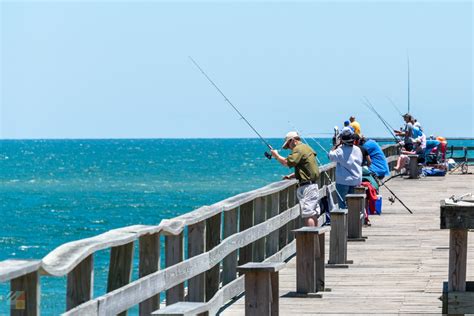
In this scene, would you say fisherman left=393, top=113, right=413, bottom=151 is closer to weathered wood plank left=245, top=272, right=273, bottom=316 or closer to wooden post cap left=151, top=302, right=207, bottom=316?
weathered wood plank left=245, top=272, right=273, bottom=316

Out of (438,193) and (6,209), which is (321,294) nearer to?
(438,193)

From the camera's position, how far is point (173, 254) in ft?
31.5

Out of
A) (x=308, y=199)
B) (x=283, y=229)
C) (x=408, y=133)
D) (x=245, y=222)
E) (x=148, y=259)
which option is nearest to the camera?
(x=148, y=259)

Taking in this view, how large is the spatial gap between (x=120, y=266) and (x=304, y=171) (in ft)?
21.6

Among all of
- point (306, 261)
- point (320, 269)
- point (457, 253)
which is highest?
point (457, 253)

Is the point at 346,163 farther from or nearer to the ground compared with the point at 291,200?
farther from the ground

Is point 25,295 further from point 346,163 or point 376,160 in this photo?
point 376,160

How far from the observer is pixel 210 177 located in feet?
326

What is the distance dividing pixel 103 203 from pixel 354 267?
5145cm

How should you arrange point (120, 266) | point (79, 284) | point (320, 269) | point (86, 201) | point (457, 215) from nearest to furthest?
point (79, 284)
point (120, 266)
point (457, 215)
point (320, 269)
point (86, 201)

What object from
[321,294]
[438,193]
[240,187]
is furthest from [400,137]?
[240,187]

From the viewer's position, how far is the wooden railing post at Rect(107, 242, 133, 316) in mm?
7883

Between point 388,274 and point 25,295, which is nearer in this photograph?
point 25,295

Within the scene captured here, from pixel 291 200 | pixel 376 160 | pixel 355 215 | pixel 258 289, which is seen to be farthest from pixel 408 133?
pixel 258 289
